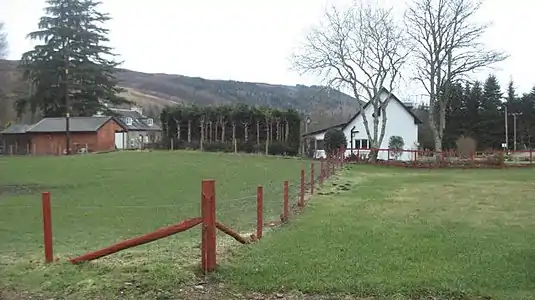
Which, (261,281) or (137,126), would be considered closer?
(261,281)

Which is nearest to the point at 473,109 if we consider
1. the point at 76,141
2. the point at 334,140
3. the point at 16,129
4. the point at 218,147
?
the point at 334,140

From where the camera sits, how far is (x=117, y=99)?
64.9m

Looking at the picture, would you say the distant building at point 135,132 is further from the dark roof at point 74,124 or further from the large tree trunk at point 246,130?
the large tree trunk at point 246,130

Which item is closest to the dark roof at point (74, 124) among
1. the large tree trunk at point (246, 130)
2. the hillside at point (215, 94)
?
the hillside at point (215, 94)

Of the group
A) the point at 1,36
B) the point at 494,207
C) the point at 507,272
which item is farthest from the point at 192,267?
the point at 1,36

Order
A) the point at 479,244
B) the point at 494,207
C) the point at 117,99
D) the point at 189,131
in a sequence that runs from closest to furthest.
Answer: the point at 479,244 → the point at 494,207 → the point at 189,131 → the point at 117,99

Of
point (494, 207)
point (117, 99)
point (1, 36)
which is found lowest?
point (494, 207)

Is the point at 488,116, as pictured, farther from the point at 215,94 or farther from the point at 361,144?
the point at 215,94

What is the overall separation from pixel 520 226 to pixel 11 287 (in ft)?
30.1

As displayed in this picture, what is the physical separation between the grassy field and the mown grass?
3.07 feet

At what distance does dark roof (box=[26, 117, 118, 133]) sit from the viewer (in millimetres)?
56281

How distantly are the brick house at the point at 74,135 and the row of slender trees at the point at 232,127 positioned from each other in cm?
996

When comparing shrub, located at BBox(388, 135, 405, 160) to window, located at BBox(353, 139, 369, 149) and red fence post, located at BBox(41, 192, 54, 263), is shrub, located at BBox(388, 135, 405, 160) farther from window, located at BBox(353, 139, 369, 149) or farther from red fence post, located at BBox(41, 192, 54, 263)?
red fence post, located at BBox(41, 192, 54, 263)

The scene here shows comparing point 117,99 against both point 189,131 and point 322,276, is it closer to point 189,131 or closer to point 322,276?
point 189,131
